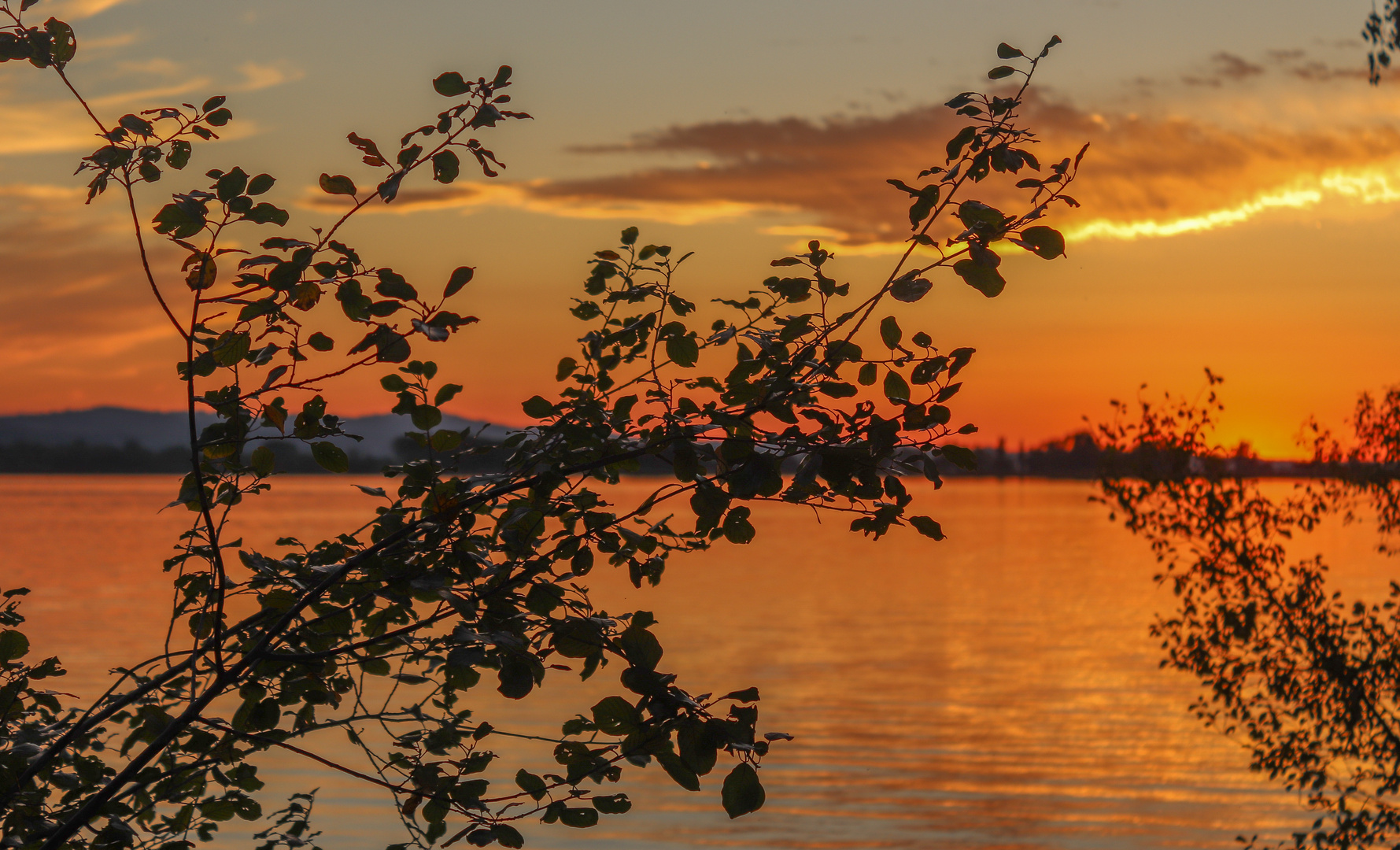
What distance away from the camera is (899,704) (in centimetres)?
2862

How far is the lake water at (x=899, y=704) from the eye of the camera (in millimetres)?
18859

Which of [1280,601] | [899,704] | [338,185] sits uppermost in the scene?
[338,185]

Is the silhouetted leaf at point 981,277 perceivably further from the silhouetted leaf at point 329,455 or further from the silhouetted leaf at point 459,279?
the silhouetted leaf at point 329,455

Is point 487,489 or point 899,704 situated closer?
point 487,489

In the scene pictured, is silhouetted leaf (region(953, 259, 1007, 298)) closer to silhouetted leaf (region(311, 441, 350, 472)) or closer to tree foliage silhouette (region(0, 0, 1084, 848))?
tree foliage silhouette (region(0, 0, 1084, 848))

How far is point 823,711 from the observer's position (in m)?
27.4

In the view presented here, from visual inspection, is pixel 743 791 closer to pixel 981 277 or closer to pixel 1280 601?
pixel 981 277

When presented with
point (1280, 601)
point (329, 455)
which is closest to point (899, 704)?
point (1280, 601)

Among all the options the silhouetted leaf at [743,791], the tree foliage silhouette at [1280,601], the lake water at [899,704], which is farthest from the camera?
the lake water at [899,704]

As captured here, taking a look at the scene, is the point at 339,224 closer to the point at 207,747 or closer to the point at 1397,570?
the point at 207,747

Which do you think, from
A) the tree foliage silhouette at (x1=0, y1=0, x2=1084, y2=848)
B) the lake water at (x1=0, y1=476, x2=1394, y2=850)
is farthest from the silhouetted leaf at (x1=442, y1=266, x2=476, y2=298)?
the lake water at (x1=0, y1=476, x2=1394, y2=850)

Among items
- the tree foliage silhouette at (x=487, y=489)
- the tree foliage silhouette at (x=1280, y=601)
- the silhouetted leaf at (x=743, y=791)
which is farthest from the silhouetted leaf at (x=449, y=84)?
the tree foliage silhouette at (x=1280, y=601)

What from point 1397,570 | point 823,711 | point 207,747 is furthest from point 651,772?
point 1397,570

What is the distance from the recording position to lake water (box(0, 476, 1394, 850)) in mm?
18859
